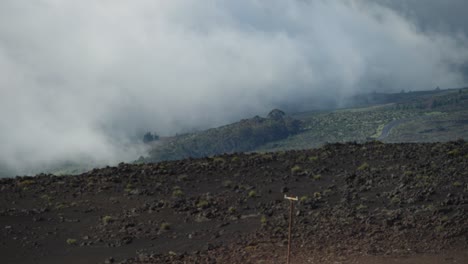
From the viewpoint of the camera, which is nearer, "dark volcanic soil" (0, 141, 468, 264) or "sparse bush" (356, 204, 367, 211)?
"dark volcanic soil" (0, 141, 468, 264)

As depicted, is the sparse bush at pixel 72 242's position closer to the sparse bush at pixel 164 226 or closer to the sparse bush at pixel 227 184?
the sparse bush at pixel 164 226

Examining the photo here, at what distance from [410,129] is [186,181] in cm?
8149

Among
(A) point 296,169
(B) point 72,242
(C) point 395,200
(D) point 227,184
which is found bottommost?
(B) point 72,242

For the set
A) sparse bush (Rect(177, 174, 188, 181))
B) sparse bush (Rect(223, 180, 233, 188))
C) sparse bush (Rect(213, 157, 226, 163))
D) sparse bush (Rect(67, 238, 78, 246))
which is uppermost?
sparse bush (Rect(213, 157, 226, 163))

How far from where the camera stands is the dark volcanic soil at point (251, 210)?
26.2 m

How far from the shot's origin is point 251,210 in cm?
3244

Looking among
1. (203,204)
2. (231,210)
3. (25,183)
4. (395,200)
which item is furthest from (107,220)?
(395,200)

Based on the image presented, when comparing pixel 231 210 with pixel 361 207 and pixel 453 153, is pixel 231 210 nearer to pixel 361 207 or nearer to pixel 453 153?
pixel 361 207

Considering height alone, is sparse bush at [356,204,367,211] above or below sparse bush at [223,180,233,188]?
below

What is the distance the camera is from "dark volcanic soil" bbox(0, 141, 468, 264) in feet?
85.8

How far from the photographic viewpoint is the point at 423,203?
99.7ft

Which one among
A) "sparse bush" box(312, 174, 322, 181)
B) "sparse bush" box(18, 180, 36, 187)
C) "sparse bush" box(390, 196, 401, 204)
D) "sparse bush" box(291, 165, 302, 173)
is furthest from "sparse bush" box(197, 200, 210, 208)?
"sparse bush" box(18, 180, 36, 187)

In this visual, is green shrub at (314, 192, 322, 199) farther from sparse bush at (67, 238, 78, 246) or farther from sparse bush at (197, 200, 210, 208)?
sparse bush at (67, 238, 78, 246)

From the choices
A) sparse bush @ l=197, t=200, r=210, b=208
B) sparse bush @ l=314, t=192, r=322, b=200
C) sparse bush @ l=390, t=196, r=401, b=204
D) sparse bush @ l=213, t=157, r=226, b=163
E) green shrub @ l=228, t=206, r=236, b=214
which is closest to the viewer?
sparse bush @ l=390, t=196, r=401, b=204
